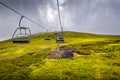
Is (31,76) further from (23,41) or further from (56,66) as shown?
(23,41)

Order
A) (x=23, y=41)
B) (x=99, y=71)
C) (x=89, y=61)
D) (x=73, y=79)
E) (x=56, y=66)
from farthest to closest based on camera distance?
(x=89, y=61) → (x=56, y=66) → (x=99, y=71) → (x=73, y=79) → (x=23, y=41)

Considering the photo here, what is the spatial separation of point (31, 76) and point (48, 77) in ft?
14.7

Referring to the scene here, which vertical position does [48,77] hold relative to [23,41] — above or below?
below

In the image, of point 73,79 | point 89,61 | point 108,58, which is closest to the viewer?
point 73,79

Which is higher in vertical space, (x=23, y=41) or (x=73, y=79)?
(x=23, y=41)

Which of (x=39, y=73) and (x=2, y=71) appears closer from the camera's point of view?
(x=39, y=73)

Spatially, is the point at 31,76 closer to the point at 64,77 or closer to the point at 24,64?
the point at 64,77

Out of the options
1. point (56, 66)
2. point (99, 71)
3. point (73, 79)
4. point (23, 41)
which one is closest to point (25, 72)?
point (56, 66)

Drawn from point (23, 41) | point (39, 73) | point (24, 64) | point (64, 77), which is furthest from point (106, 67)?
point (23, 41)

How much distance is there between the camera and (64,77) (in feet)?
212

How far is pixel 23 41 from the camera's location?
43.6m

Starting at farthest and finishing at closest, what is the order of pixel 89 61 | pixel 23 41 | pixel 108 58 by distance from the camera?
pixel 108 58, pixel 89 61, pixel 23 41

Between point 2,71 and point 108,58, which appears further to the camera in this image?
point 108,58

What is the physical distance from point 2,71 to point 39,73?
14.4 meters
